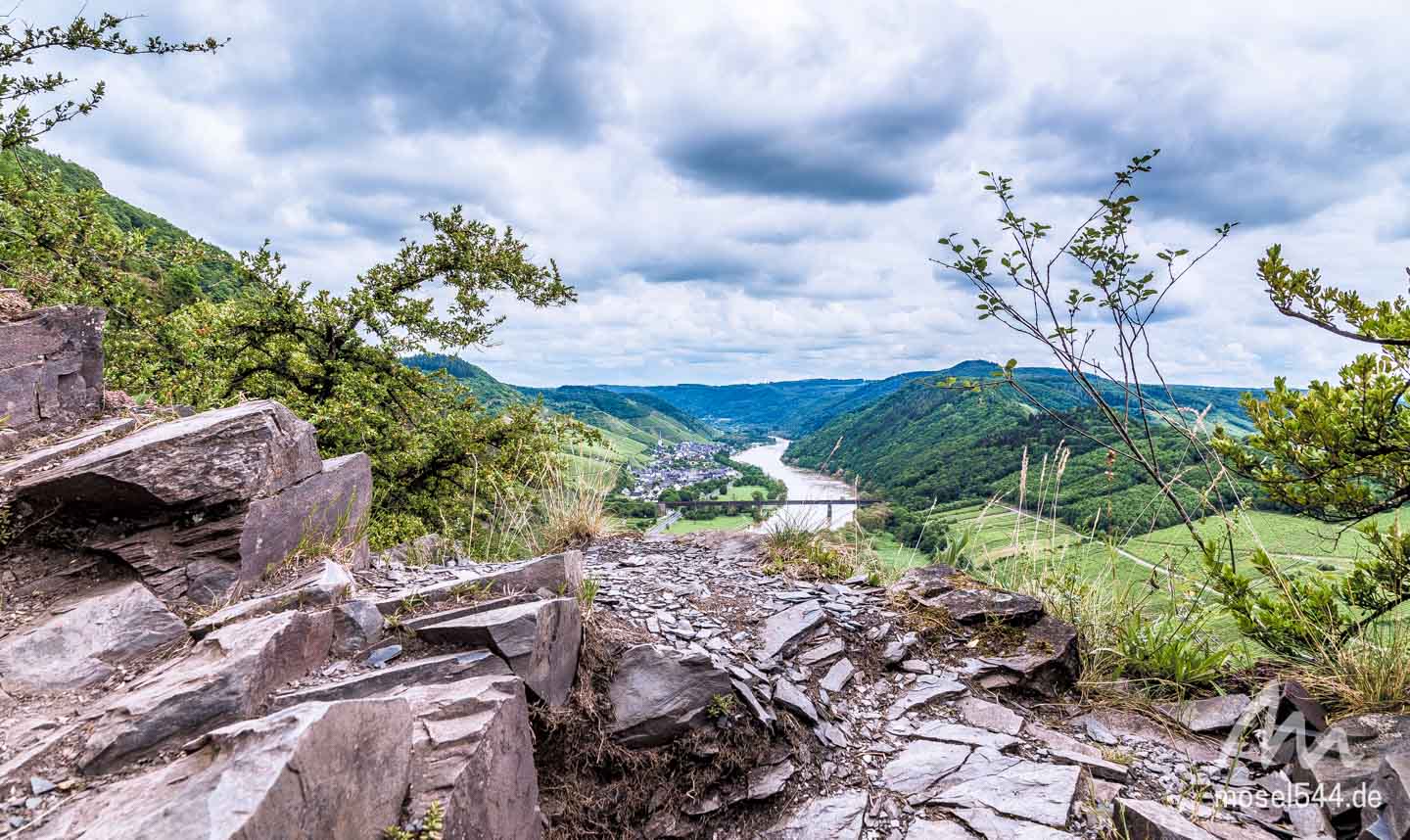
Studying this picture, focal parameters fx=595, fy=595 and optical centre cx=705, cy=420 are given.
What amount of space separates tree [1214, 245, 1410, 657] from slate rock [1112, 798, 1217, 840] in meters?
2.39

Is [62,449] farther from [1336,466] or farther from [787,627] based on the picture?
[1336,466]

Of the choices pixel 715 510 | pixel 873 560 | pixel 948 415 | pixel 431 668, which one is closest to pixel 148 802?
pixel 431 668

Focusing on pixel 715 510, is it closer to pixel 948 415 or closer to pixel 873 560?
pixel 873 560

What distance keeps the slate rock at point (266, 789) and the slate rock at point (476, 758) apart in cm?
21

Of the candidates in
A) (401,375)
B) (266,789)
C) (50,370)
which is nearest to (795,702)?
(266,789)

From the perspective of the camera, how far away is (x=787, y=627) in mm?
5953

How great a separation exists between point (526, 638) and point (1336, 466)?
6112 millimetres

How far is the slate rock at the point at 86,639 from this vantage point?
10.2ft

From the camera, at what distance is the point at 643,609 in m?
5.74

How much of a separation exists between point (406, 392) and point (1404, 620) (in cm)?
1549

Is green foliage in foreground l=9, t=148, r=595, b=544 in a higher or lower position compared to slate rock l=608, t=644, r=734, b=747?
higher

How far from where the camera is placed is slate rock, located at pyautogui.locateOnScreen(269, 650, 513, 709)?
127 inches

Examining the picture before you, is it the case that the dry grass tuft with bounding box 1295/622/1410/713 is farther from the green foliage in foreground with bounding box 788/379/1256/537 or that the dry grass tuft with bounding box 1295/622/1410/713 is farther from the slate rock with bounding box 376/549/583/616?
the slate rock with bounding box 376/549/583/616

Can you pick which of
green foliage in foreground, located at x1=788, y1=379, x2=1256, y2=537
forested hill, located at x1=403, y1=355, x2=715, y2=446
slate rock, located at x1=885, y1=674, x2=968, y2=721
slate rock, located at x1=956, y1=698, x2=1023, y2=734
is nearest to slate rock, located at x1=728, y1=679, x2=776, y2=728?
slate rock, located at x1=885, y1=674, x2=968, y2=721
